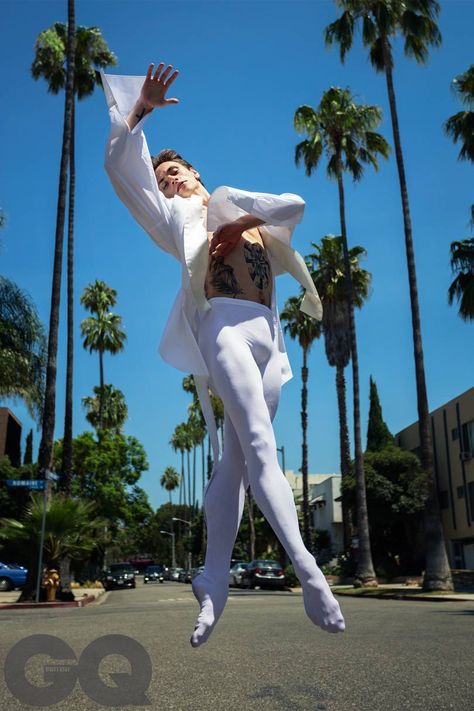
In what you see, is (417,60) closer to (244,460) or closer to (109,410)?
(244,460)

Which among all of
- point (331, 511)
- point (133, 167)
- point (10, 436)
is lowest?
point (133, 167)

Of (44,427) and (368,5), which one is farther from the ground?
(368,5)

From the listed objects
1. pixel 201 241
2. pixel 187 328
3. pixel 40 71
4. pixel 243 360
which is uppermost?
pixel 40 71

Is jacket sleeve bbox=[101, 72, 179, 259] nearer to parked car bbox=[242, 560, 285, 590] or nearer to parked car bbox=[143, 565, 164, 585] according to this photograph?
parked car bbox=[242, 560, 285, 590]

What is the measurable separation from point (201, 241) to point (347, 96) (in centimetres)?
2970

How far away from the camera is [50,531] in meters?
19.0

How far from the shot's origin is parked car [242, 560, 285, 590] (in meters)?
30.7

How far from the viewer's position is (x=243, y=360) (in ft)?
7.99

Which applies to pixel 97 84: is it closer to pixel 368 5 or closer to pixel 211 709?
pixel 368 5

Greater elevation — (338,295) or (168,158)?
(338,295)

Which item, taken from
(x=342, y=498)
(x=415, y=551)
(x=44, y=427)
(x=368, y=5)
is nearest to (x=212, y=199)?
(x=44, y=427)

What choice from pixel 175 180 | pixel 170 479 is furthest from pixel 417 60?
pixel 170 479

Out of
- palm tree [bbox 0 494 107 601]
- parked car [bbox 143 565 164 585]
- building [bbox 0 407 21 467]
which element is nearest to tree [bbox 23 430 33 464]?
building [bbox 0 407 21 467]

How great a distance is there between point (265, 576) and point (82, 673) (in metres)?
28.6
